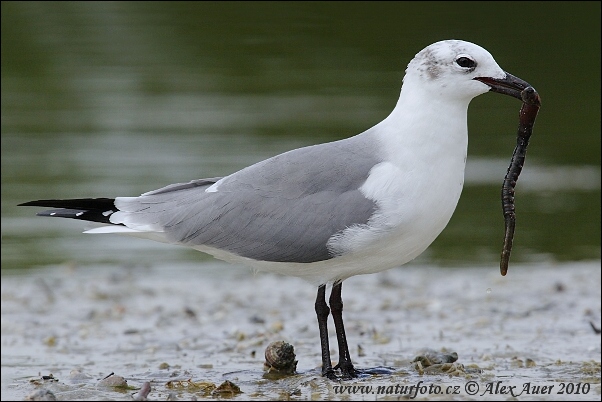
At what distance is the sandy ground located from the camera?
6.24 meters

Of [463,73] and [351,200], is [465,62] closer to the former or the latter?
[463,73]

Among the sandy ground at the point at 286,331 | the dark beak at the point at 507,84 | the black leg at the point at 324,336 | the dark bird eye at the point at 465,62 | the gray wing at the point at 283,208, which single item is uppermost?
the dark bird eye at the point at 465,62

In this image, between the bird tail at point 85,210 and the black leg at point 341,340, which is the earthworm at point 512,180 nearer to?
the black leg at point 341,340

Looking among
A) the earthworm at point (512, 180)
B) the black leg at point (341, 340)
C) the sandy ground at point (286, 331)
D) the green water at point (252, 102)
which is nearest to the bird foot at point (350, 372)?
the black leg at point (341, 340)

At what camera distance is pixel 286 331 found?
336 inches

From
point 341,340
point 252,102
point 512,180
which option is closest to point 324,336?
point 341,340

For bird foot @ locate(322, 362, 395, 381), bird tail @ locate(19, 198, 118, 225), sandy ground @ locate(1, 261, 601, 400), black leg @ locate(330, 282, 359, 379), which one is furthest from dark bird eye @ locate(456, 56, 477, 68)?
bird tail @ locate(19, 198, 118, 225)

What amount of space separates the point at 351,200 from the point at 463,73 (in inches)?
38.9

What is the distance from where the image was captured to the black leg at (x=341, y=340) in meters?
6.66

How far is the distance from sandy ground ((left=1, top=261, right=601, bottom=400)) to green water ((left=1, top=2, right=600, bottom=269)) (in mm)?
1007

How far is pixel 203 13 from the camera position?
87.6ft

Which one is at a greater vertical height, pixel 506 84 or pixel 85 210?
pixel 506 84

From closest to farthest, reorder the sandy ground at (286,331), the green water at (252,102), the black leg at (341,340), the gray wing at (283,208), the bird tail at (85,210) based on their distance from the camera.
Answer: the sandy ground at (286,331) < the gray wing at (283,208) < the black leg at (341,340) < the bird tail at (85,210) < the green water at (252,102)

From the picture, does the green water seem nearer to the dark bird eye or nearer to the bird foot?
the bird foot
